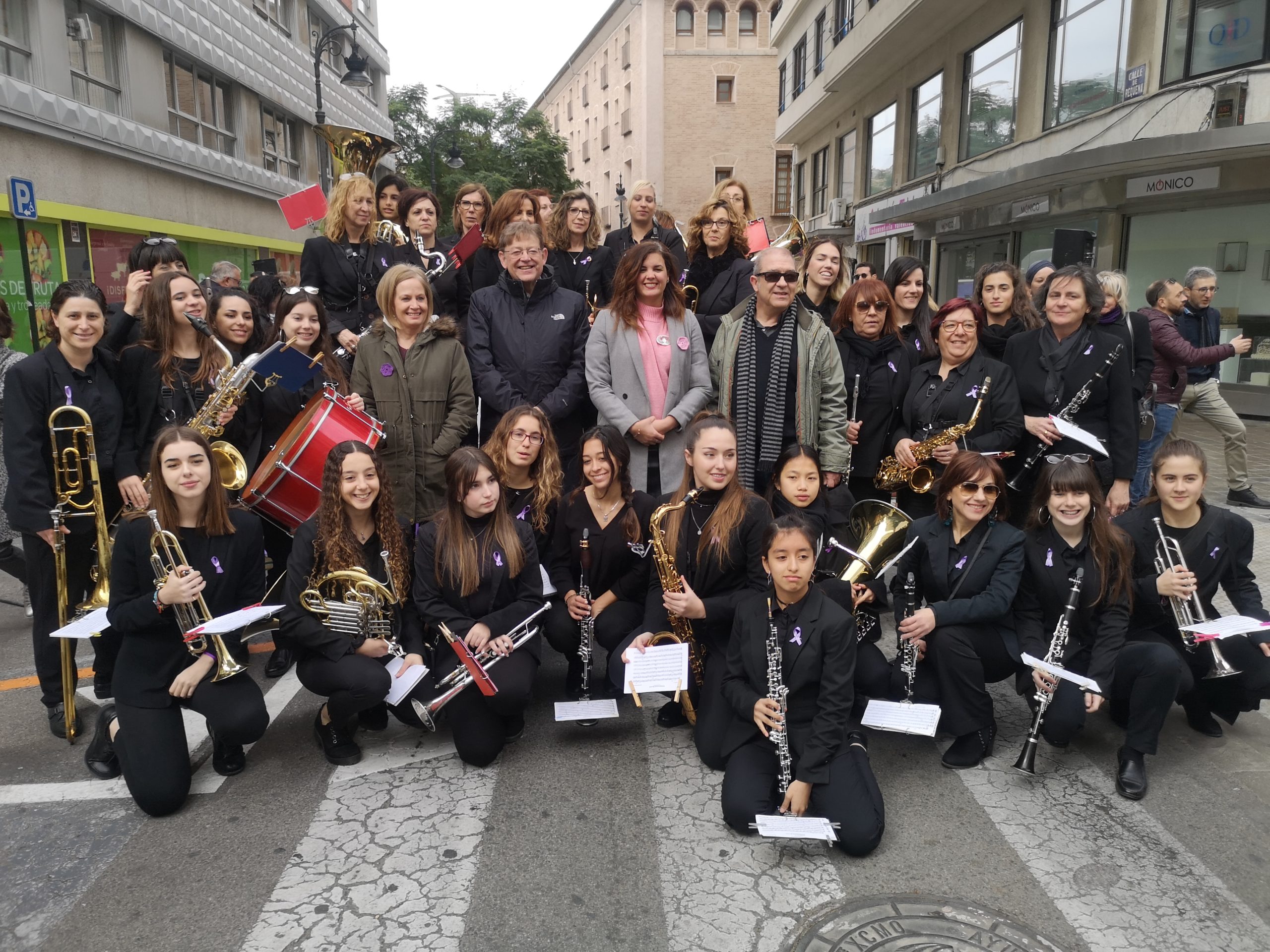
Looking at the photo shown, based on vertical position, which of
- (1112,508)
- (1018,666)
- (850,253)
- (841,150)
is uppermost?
(841,150)

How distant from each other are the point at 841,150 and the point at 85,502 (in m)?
25.7

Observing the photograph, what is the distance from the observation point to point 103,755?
3750mm

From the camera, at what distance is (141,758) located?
3428 millimetres

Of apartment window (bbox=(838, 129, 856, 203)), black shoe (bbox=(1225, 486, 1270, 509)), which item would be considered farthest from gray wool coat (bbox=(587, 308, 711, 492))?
apartment window (bbox=(838, 129, 856, 203))

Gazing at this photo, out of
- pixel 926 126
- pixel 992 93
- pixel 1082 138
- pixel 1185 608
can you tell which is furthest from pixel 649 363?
pixel 926 126

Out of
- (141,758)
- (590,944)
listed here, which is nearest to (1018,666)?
(590,944)

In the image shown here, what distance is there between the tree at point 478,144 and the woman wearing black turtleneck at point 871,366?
35.4 meters

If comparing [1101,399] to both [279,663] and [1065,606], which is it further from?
[279,663]

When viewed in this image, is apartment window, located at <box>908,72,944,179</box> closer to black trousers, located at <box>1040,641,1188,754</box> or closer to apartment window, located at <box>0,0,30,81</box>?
apartment window, located at <box>0,0,30,81</box>

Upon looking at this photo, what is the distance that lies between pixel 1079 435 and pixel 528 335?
3.09 meters

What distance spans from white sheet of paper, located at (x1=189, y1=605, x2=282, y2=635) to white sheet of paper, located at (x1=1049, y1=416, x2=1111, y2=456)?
379cm

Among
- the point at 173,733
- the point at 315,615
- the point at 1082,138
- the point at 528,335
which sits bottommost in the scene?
the point at 173,733

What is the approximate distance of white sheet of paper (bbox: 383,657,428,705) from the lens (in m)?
3.81

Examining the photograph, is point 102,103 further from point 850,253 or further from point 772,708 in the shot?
point 850,253
